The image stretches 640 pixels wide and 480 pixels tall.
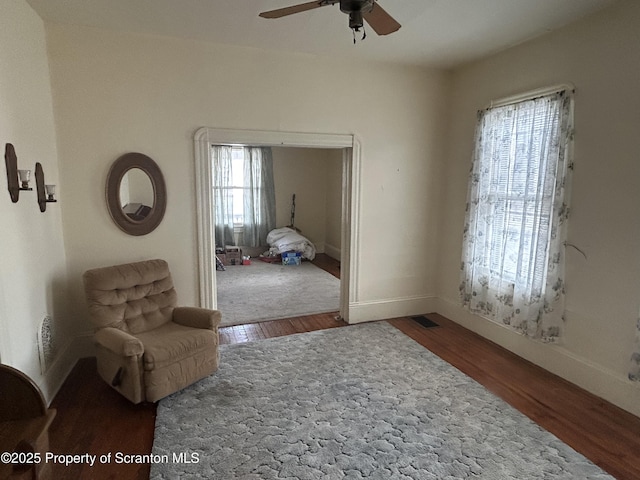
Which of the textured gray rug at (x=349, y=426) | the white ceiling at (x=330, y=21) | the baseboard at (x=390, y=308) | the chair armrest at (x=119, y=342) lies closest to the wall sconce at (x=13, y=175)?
the chair armrest at (x=119, y=342)

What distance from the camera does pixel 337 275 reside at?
6.30 meters

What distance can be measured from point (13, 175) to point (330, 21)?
239 cm

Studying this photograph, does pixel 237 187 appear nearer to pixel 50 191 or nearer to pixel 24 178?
pixel 50 191

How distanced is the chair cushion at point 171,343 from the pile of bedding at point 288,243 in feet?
13.7

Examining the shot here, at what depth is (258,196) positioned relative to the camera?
7.54 m

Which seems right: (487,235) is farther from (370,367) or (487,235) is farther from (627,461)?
(627,461)

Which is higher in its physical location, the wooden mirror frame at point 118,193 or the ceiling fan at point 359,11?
the ceiling fan at point 359,11

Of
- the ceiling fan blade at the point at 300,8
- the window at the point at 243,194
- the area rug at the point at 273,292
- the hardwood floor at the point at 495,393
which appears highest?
the ceiling fan blade at the point at 300,8

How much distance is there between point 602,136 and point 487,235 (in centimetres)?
126

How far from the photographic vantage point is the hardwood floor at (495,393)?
7.11 ft

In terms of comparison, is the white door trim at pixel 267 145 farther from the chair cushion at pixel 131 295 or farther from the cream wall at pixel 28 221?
the cream wall at pixel 28 221

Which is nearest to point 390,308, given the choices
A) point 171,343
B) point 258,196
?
point 171,343

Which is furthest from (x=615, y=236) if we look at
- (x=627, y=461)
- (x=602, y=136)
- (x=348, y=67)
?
(x=348, y=67)

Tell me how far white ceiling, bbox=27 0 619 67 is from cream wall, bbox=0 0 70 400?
1.29 feet
